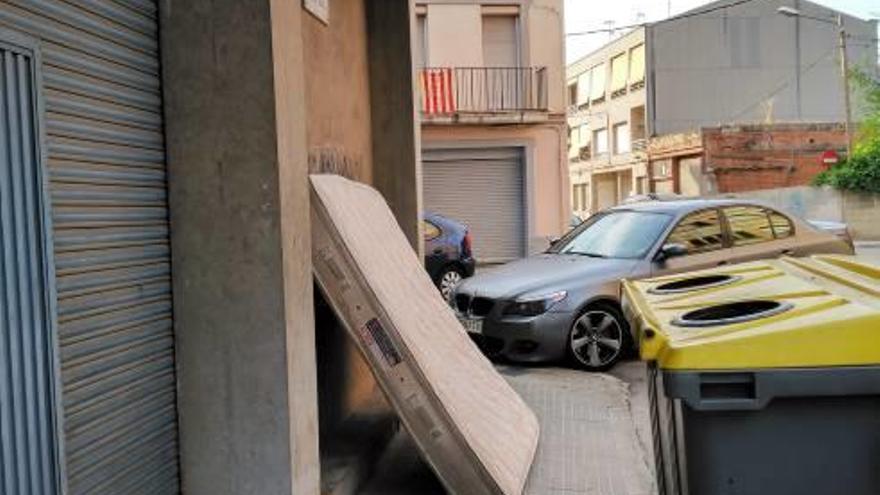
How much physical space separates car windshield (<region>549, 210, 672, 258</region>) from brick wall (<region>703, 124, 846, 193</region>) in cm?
3013

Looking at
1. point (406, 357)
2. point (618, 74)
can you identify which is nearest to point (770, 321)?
point (406, 357)

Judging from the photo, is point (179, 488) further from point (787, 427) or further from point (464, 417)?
point (787, 427)

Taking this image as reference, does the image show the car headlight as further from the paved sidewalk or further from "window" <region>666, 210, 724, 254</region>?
"window" <region>666, 210, 724, 254</region>

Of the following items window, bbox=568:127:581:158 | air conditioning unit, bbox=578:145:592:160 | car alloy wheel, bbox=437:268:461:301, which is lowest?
car alloy wheel, bbox=437:268:461:301

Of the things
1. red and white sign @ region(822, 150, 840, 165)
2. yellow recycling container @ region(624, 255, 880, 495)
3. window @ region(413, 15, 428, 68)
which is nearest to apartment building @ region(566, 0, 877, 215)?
red and white sign @ region(822, 150, 840, 165)

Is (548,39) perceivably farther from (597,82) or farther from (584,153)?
(584,153)

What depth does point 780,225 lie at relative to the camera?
32.5 feet

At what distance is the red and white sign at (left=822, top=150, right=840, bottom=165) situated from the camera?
124ft

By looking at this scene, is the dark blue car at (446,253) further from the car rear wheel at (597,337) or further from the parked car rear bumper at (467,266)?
the car rear wheel at (597,337)

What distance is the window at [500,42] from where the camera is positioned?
24984 mm

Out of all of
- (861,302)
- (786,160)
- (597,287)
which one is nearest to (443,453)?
(861,302)

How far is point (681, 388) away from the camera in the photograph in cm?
272

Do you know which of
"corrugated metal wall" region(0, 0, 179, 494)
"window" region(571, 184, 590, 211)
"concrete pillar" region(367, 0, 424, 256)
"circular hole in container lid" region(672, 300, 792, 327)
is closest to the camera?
"circular hole in container lid" region(672, 300, 792, 327)

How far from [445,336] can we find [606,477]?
4.08ft
